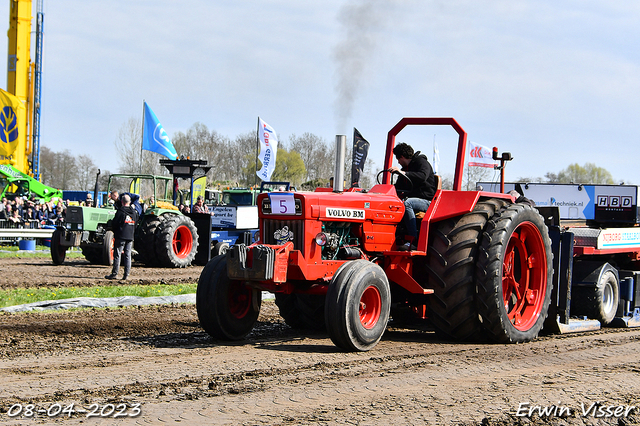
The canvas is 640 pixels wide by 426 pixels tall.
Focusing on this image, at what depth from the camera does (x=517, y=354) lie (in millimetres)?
Answer: 6043

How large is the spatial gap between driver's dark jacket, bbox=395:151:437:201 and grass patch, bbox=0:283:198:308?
4.87 m

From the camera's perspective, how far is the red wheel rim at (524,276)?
7.08 m

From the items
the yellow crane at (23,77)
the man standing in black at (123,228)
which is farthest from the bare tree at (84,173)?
the man standing in black at (123,228)

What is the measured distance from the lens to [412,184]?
7.08m

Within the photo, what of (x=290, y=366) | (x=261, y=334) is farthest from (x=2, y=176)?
(x=290, y=366)

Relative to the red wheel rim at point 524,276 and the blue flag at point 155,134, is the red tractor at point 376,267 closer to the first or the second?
the red wheel rim at point 524,276

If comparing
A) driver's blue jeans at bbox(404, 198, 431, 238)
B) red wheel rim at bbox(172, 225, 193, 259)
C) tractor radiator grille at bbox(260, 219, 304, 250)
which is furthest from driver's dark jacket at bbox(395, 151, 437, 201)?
red wheel rim at bbox(172, 225, 193, 259)

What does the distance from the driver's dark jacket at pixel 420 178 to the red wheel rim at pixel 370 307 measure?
57.6 inches

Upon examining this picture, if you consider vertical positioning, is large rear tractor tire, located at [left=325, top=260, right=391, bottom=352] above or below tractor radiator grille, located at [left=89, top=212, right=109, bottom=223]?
below

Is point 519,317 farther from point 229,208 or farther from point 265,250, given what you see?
point 229,208

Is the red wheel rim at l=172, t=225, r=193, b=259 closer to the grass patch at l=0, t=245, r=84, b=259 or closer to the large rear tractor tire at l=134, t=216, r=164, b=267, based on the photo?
the large rear tractor tire at l=134, t=216, r=164, b=267

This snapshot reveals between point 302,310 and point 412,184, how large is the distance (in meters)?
1.80

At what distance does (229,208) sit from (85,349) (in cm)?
1199

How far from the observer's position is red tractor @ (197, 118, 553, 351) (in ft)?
19.3
